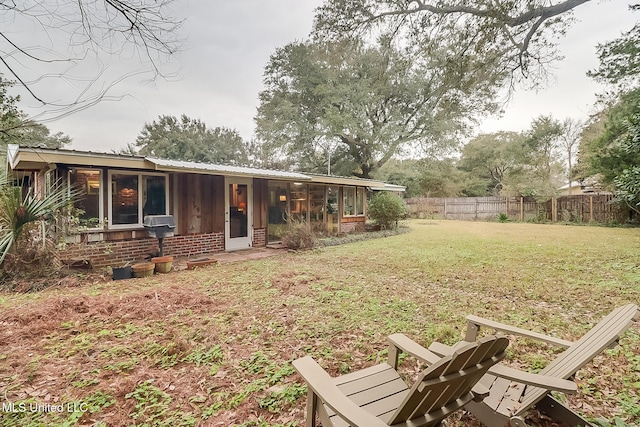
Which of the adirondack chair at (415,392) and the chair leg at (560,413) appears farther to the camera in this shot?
the chair leg at (560,413)

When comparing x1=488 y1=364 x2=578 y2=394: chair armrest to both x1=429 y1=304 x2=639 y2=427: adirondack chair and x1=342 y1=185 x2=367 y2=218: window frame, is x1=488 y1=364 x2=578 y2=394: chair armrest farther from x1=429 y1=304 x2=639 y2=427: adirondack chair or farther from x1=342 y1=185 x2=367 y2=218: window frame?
x1=342 y1=185 x2=367 y2=218: window frame

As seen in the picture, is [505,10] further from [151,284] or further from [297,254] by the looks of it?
[151,284]

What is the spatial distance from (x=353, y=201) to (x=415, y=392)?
13125 millimetres

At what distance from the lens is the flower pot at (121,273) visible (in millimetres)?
5818

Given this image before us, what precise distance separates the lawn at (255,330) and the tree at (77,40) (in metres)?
2.18

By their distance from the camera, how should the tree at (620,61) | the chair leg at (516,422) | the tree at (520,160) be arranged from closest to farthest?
the chair leg at (516,422), the tree at (620,61), the tree at (520,160)

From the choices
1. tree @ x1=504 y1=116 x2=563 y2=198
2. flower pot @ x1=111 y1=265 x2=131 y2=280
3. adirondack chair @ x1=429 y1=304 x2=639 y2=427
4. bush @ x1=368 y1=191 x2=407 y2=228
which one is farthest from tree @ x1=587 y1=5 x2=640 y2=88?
tree @ x1=504 y1=116 x2=563 y2=198

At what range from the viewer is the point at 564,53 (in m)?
6.28

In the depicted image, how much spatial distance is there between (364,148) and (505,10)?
14.9 m

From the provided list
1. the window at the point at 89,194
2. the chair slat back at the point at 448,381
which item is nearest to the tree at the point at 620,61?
the chair slat back at the point at 448,381

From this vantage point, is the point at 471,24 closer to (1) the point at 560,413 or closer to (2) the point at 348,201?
(1) the point at 560,413

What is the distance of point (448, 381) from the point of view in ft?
4.05

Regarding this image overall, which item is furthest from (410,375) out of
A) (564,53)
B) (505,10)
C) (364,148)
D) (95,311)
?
(364,148)

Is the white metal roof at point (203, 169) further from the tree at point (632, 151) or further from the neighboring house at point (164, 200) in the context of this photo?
the tree at point (632, 151)
